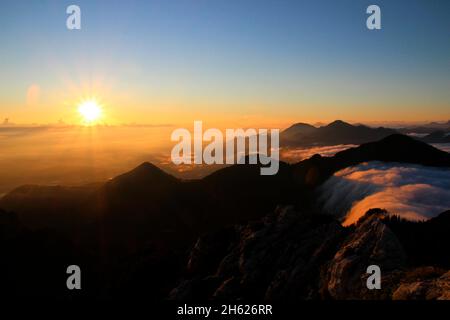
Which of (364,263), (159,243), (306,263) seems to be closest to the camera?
(364,263)

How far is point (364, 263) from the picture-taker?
37.7 m

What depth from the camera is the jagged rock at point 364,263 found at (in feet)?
113

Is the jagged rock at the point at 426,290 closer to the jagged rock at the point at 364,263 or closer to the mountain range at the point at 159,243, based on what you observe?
the mountain range at the point at 159,243

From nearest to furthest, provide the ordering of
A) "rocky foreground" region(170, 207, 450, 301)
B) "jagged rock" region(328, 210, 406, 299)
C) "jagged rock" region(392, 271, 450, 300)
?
1. "jagged rock" region(392, 271, 450, 300)
2. "rocky foreground" region(170, 207, 450, 301)
3. "jagged rock" region(328, 210, 406, 299)

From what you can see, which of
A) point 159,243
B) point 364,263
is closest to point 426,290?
point 364,263

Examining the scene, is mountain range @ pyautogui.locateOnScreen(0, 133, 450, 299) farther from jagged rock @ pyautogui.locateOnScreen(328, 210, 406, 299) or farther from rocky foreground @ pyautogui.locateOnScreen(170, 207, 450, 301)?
jagged rock @ pyautogui.locateOnScreen(328, 210, 406, 299)

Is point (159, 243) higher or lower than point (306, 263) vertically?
lower

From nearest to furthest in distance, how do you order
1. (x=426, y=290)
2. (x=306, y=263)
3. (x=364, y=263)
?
1. (x=426, y=290)
2. (x=364, y=263)
3. (x=306, y=263)

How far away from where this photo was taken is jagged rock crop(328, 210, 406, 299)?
113ft

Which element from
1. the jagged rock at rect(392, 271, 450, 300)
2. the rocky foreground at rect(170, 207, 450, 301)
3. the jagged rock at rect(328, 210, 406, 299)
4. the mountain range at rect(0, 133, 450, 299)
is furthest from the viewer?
the mountain range at rect(0, 133, 450, 299)

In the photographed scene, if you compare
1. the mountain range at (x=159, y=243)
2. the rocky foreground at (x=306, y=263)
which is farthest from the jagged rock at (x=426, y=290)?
the mountain range at (x=159, y=243)

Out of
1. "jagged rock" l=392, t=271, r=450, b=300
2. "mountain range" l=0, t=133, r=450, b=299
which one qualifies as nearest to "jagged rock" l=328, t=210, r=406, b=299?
"mountain range" l=0, t=133, r=450, b=299

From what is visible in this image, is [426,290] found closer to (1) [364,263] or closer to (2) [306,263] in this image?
(1) [364,263]
